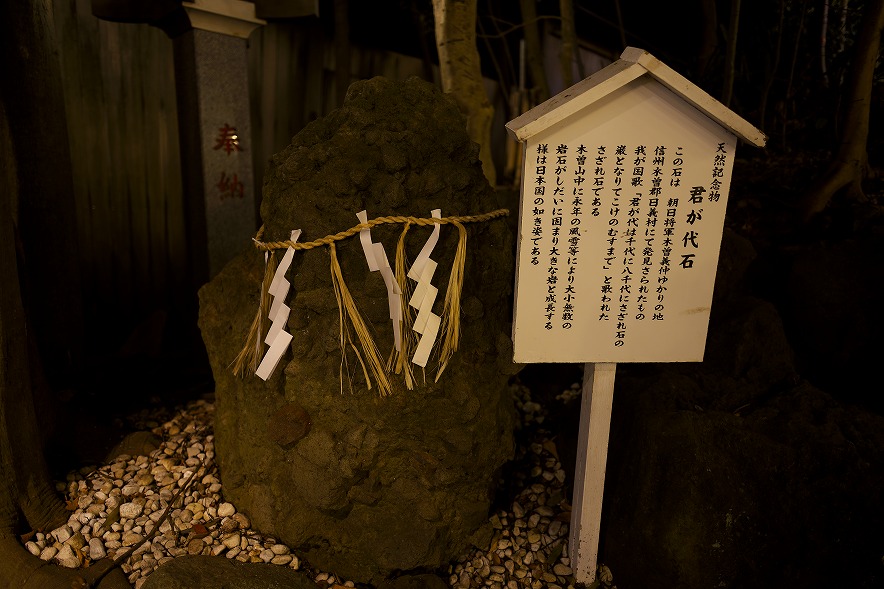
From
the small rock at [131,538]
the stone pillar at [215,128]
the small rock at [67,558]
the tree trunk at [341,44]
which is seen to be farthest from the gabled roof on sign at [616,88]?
the tree trunk at [341,44]

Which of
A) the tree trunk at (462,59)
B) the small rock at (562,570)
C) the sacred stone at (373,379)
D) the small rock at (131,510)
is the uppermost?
the tree trunk at (462,59)

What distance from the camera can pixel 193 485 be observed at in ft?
9.86

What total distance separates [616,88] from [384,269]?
3.63 ft

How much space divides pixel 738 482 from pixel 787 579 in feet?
1.42

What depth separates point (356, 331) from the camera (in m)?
2.37

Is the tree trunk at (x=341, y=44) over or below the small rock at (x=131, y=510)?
over

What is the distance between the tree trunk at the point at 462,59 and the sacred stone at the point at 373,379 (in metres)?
1.68

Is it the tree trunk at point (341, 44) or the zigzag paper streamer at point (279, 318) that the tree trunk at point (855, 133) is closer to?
the tree trunk at point (341, 44)

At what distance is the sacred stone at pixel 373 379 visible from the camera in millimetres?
2418

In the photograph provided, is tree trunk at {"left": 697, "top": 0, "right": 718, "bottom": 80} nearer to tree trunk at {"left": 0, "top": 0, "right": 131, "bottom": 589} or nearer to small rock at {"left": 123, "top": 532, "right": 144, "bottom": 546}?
tree trunk at {"left": 0, "top": 0, "right": 131, "bottom": 589}

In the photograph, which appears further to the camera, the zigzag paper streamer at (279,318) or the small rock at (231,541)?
the small rock at (231,541)

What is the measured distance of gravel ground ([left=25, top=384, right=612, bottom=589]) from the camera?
8.51ft

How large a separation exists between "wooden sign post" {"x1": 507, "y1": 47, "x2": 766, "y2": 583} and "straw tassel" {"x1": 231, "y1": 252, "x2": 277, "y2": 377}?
110cm

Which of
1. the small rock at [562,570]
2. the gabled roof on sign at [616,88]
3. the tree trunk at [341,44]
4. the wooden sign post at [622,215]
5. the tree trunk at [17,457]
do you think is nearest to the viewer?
the gabled roof on sign at [616,88]
